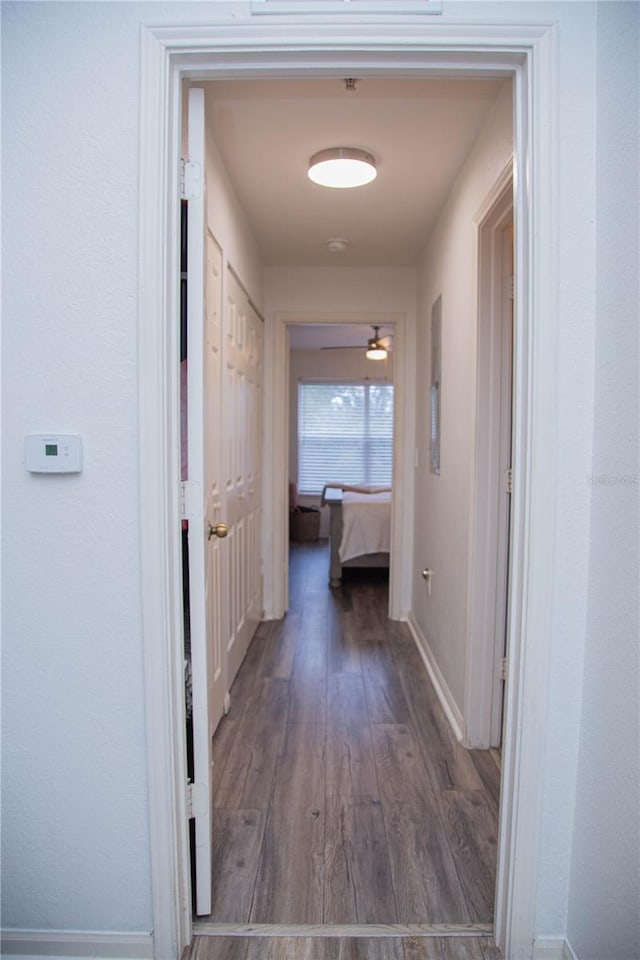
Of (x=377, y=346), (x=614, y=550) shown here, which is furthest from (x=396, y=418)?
(x=614, y=550)

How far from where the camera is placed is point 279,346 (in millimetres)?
4254

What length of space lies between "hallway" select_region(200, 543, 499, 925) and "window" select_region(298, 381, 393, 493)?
15.1 ft

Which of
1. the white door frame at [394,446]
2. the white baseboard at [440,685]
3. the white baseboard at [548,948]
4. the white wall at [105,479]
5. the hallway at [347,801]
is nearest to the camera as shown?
the white wall at [105,479]

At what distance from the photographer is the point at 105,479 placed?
1364 millimetres

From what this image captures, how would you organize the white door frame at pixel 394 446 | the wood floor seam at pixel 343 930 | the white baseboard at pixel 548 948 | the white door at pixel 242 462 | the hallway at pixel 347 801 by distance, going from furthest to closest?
the white door frame at pixel 394 446 → the white door at pixel 242 462 → the hallway at pixel 347 801 → the wood floor seam at pixel 343 930 → the white baseboard at pixel 548 948

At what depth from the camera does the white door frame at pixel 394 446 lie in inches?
167

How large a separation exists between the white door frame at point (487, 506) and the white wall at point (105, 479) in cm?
101

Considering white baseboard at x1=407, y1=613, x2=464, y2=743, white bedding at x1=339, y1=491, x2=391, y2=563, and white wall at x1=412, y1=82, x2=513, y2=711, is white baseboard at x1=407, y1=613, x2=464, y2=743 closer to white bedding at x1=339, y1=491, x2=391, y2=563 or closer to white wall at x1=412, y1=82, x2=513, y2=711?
white wall at x1=412, y1=82, x2=513, y2=711

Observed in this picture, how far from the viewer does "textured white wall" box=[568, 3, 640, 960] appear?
3.89 feet

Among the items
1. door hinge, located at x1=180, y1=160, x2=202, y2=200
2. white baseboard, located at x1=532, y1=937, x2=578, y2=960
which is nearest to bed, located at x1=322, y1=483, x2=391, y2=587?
white baseboard, located at x1=532, y1=937, x2=578, y2=960

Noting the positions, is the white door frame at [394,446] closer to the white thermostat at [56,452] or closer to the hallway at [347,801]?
the hallway at [347,801]

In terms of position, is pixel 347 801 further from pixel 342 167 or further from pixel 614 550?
pixel 342 167

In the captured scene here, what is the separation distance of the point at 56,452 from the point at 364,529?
4081mm

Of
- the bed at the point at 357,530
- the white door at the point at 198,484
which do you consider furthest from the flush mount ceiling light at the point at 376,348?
the white door at the point at 198,484
